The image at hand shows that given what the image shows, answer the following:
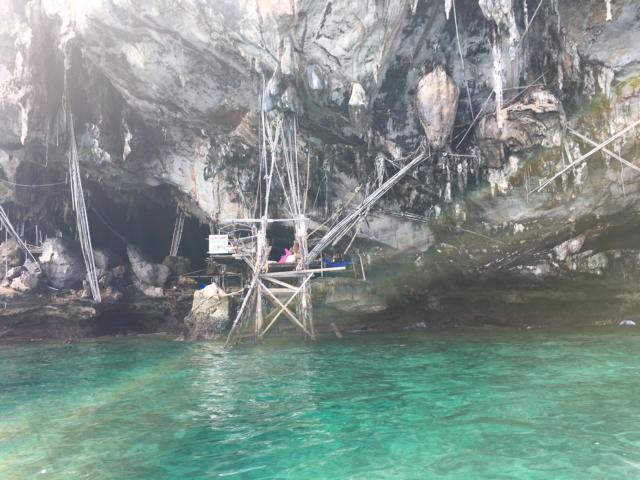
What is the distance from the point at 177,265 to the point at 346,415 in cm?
2003

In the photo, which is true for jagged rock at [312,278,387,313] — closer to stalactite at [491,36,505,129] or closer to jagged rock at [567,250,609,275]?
jagged rock at [567,250,609,275]

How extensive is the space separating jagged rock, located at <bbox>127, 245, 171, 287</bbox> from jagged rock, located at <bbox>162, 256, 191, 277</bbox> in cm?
31

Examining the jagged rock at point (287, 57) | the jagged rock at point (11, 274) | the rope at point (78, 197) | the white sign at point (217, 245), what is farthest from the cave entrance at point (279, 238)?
the jagged rock at point (11, 274)

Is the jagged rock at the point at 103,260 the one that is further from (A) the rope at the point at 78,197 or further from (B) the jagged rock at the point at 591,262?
(B) the jagged rock at the point at 591,262

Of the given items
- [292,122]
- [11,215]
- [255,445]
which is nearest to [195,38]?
[292,122]

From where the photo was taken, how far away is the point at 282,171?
64.3ft

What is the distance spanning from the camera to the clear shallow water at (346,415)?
19.8 feet

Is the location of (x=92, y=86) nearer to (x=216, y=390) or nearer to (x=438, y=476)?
(x=216, y=390)

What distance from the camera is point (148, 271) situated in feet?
83.4

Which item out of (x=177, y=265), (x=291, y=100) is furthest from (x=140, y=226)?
(x=291, y=100)

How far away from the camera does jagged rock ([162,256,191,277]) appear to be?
2611 centimetres

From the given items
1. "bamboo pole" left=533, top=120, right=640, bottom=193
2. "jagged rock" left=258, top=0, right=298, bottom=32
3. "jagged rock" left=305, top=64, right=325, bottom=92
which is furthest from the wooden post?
"bamboo pole" left=533, top=120, right=640, bottom=193

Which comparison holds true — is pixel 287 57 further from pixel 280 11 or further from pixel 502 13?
pixel 502 13

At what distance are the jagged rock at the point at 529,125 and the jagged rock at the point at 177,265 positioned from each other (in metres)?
17.5
